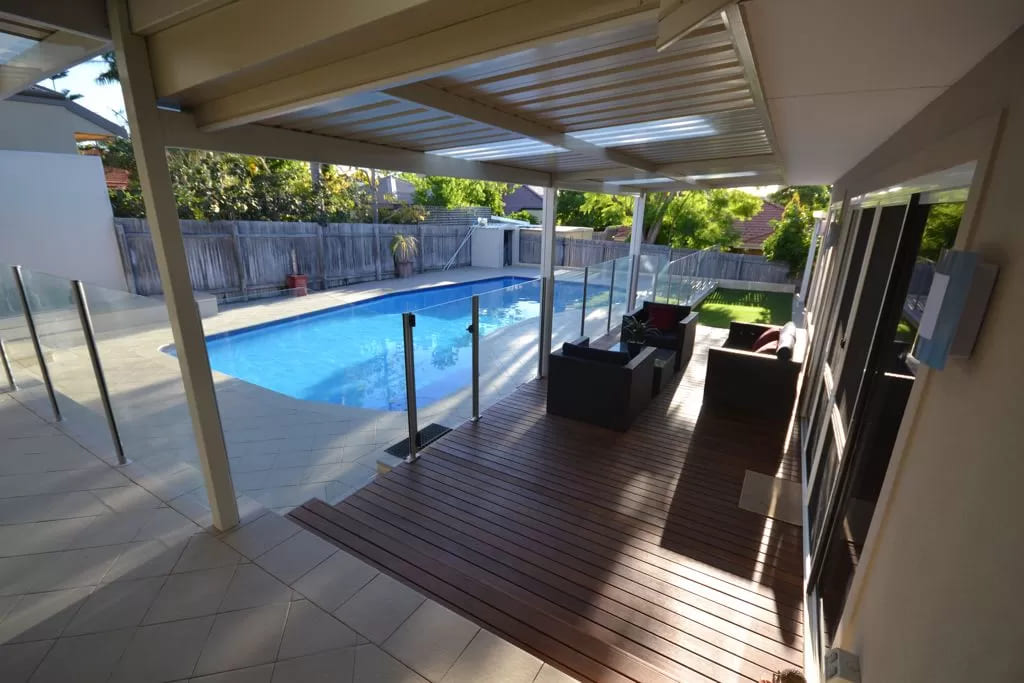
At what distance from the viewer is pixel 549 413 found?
484cm

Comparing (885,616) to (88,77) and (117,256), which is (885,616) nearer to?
(117,256)

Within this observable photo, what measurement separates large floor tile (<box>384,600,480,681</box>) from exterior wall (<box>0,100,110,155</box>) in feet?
39.3

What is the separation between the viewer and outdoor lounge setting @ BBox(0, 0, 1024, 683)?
1.25 metres

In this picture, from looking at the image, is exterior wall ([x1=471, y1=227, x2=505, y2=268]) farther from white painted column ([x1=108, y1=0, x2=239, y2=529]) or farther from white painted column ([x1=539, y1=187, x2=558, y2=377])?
white painted column ([x1=108, y1=0, x2=239, y2=529])

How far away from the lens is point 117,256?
9.76m

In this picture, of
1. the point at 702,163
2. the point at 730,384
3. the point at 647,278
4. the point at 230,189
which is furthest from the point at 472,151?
the point at 230,189

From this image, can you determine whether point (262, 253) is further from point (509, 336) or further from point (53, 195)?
point (509, 336)

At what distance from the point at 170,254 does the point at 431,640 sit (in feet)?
7.72

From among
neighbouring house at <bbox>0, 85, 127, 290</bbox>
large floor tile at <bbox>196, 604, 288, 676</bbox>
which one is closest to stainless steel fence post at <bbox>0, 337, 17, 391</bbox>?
large floor tile at <bbox>196, 604, 288, 676</bbox>

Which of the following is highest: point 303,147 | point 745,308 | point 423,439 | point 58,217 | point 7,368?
point 303,147

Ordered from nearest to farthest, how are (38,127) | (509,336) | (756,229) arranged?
1. (509,336)
2. (38,127)
3. (756,229)

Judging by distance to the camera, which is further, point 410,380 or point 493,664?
point 410,380

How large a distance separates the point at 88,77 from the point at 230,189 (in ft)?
36.5

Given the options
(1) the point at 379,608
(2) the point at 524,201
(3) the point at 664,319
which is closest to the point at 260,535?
(1) the point at 379,608
